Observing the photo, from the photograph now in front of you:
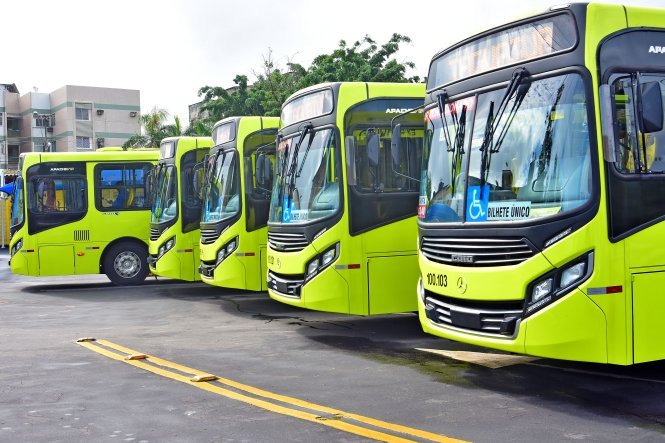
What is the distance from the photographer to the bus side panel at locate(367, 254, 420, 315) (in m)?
10.9

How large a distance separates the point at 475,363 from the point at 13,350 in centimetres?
561

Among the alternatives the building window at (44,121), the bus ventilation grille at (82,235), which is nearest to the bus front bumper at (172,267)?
the bus ventilation grille at (82,235)

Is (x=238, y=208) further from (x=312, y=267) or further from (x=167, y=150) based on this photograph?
(x=167, y=150)

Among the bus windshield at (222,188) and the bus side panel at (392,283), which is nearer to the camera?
the bus side panel at (392,283)

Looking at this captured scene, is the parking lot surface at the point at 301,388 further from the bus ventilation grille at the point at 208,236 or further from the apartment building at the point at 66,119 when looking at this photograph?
the apartment building at the point at 66,119

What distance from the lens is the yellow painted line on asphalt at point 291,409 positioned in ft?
21.0

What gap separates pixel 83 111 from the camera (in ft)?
239

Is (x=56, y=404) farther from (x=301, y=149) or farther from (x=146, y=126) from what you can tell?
(x=146, y=126)

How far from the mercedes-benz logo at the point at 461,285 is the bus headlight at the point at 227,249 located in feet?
24.1

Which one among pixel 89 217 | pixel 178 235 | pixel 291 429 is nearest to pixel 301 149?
pixel 291 429

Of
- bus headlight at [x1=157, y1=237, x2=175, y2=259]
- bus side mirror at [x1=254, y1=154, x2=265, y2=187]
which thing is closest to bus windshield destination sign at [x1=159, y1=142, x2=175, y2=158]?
bus headlight at [x1=157, y1=237, x2=175, y2=259]

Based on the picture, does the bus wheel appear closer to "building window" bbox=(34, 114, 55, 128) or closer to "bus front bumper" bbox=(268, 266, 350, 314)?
"bus front bumper" bbox=(268, 266, 350, 314)

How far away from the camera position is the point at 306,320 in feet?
44.1

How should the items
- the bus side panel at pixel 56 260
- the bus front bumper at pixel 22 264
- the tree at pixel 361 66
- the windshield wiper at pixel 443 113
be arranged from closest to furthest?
the windshield wiper at pixel 443 113, the bus front bumper at pixel 22 264, the bus side panel at pixel 56 260, the tree at pixel 361 66
